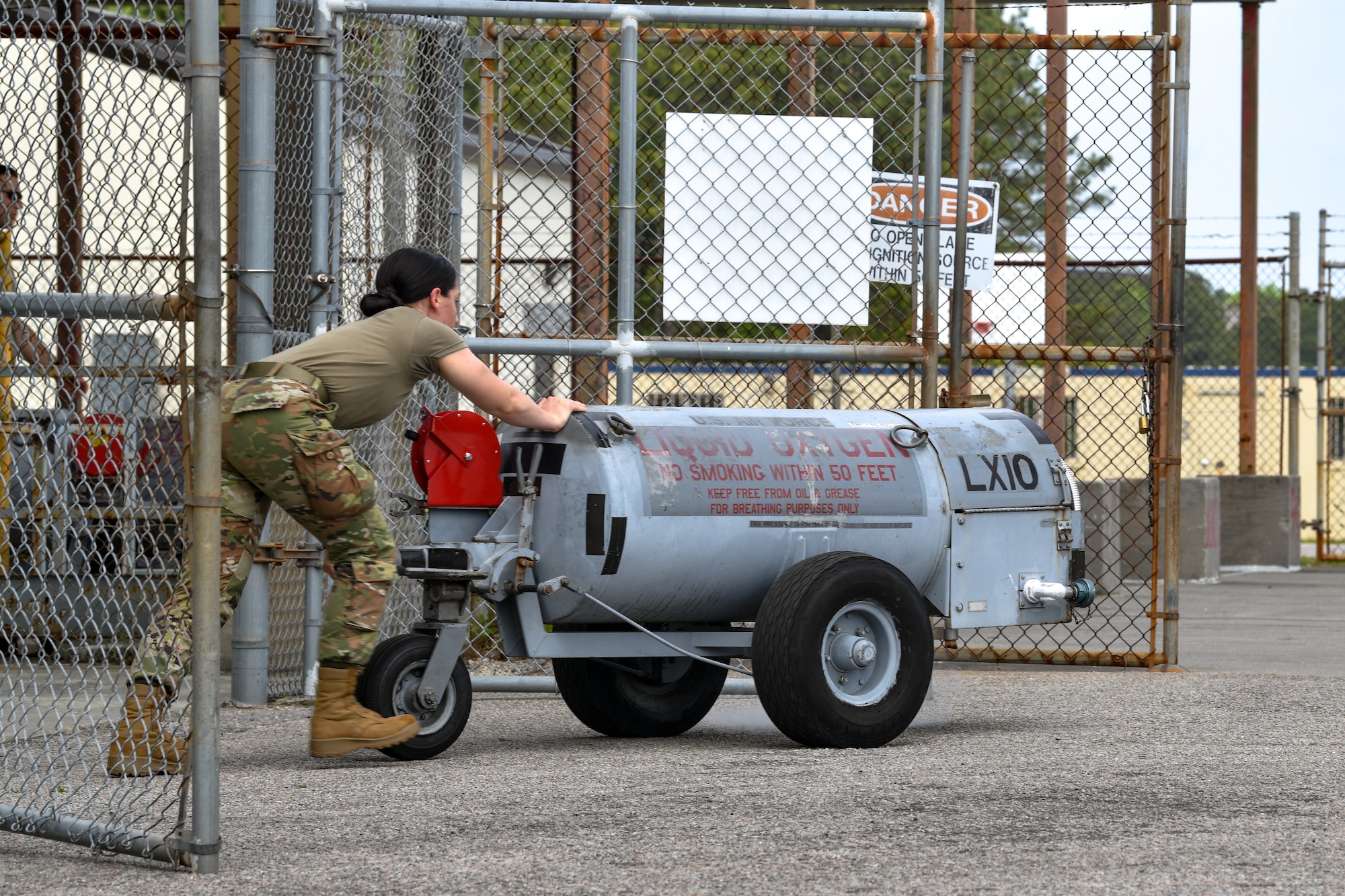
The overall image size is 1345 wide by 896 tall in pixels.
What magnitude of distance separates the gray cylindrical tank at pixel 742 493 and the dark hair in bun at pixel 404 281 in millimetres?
629

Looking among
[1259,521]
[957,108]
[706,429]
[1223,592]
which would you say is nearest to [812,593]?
[706,429]

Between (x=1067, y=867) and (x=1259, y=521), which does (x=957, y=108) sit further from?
(x=1259, y=521)

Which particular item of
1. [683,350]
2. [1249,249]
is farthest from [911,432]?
[1249,249]

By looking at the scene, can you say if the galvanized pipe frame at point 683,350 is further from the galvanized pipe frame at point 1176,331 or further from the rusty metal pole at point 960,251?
the galvanized pipe frame at point 1176,331

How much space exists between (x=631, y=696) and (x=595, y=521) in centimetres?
99

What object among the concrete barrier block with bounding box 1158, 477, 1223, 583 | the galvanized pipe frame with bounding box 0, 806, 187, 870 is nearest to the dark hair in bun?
the galvanized pipe frame with bounding box 0, 806, 187, 870

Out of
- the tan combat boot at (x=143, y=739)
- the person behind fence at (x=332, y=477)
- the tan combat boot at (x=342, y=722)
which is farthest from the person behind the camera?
the tan combat boot at (x=342, y=722)

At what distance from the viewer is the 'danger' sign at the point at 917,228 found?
7.76 metres

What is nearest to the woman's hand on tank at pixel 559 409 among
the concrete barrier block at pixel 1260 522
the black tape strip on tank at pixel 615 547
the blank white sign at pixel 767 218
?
the black tape strip on tank at pixel 615 547

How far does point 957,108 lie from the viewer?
8.48 metres

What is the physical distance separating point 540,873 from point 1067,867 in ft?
3.78

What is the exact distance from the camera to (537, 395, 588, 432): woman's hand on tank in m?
5.67

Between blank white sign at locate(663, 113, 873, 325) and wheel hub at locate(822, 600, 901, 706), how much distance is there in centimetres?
170

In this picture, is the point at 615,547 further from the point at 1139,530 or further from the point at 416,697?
the point at 1139,530
